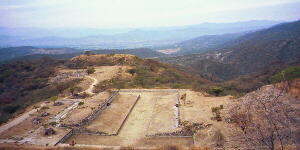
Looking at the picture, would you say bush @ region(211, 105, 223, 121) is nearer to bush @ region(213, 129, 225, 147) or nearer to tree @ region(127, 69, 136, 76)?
bush @ region(213, 129, 225, 147)

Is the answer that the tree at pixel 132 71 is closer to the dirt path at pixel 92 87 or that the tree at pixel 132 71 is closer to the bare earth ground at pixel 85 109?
the dirt path at pixel 92 87

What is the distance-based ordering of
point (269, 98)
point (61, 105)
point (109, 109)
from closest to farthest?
point (269, 98)
point (109, 109)
point (61, 105)

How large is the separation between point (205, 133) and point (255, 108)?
4301mm

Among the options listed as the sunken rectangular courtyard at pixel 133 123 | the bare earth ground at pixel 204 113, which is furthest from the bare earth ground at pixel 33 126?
the bare earth ground at pixel 204 113

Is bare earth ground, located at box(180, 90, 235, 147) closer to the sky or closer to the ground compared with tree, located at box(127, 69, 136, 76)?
closer to the ground

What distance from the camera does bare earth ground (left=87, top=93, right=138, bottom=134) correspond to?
17.8 m

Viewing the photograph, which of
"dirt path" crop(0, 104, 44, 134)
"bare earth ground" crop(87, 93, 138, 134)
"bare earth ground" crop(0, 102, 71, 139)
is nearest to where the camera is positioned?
"bare earth ground" crop(0, 102, 71, 139)

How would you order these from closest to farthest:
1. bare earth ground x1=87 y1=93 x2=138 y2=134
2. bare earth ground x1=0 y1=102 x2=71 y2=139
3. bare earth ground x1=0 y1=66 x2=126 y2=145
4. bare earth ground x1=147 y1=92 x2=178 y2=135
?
bare earth ground x1=0 y1=66 x2=126 y2=145 → bare earth ground x1=0 y1=102 x2=71 y2=139 → bare earth ground x1=147 y1=92 x2=178 y2=135 → bare earth ground x1=87 y1=93 x2=138 y2=134

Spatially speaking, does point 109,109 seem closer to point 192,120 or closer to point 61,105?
point 61,105

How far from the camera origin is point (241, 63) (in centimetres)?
7669

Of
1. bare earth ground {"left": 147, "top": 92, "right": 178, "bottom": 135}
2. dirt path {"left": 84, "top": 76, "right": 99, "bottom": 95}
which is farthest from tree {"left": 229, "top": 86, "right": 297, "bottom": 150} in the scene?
dirt path {"left": 84, "top": 76, "right": 99, "bottom": 95}

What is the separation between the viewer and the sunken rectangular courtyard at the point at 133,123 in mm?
15750

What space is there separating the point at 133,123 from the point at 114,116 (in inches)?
83.1

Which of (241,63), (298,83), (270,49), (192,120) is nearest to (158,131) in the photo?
(192,120)
